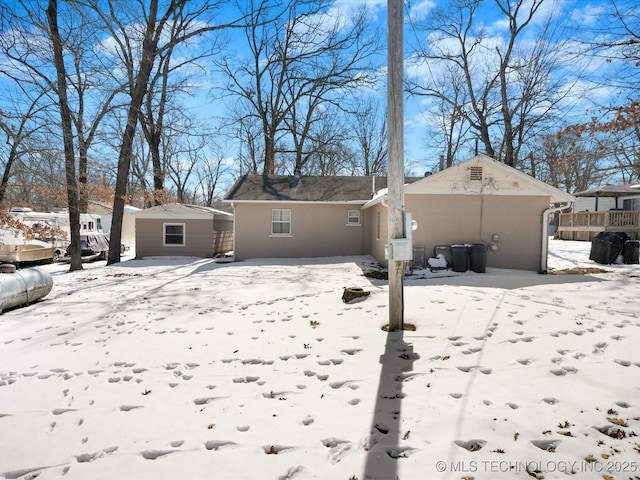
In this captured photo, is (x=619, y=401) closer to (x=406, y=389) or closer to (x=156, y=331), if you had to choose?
(x=406, y=389)

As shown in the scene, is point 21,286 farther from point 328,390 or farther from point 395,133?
point 395,133

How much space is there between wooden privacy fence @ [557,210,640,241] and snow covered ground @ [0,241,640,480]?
1705cm

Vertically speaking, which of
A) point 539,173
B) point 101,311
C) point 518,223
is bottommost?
point 101,311

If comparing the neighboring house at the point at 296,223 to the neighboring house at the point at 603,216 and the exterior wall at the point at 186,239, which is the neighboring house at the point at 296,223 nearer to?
the exterior wall at the point at 186,239

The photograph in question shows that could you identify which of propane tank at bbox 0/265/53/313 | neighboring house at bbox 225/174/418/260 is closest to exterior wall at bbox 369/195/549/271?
neighboring house at bbox 225/174/418/260

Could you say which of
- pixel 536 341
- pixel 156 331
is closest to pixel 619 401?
pixel 536 341

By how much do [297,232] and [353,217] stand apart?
8.71ft

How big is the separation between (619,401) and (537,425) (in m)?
0.91

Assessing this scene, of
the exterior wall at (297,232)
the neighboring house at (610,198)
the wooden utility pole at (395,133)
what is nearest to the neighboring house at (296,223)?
the exterior wall at (297,232)

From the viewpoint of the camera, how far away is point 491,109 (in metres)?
20.3

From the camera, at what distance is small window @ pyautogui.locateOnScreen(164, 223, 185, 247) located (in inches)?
→ 716

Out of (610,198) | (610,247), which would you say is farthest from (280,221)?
(610,198)

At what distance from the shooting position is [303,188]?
1731 centimetres

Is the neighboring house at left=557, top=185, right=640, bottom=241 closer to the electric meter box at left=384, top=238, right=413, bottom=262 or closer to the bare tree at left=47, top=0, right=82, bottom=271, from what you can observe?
the electric meter box at left=384, top=238, right=413, bottom=262
